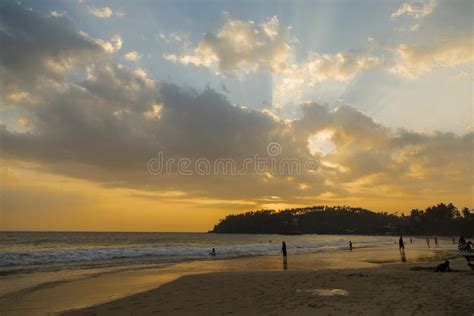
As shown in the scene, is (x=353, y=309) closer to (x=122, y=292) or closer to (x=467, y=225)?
(x=122, y=292)

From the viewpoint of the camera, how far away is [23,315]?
12891 millimetres

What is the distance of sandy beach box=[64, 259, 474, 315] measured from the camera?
12.0 metres

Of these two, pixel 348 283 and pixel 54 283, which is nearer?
pixel 348 283

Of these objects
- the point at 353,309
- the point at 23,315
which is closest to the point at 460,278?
the point at 353,309

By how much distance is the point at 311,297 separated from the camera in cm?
1419

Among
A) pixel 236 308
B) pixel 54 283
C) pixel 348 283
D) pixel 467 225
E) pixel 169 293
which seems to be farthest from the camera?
pixel 467 225

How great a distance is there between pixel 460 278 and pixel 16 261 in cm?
4005

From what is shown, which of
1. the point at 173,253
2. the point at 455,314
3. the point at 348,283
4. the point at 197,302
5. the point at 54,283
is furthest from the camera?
the point at 173,253

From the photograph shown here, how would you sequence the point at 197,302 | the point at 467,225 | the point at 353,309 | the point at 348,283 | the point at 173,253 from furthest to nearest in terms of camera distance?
the point at 467,225
the point at 173,253
the point at 348,283
the point at 197,302
the point at 353,309

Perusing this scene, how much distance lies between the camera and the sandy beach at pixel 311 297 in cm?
1200

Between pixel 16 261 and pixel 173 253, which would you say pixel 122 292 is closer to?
pixel 16 261

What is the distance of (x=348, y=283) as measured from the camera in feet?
58.1

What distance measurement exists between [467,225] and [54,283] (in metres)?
185

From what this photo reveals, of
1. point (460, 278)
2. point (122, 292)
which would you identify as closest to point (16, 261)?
point (122, 292)
